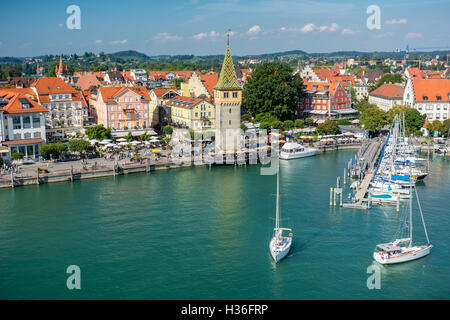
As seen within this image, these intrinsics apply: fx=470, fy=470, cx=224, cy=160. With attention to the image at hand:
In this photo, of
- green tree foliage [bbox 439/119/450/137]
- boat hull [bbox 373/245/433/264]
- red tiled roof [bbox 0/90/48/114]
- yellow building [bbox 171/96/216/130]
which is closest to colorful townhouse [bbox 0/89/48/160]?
red tiled roof [bbox 0/90/48/114]

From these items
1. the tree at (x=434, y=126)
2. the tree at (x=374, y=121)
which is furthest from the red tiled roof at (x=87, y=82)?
the tree at (x=434, y=126)

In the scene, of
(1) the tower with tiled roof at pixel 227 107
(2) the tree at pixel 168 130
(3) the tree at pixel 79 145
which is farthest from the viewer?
(2) the tree at pixel 168 130

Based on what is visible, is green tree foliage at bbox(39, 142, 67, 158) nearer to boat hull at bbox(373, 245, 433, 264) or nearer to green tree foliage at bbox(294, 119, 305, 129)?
green tree foliage at bbox(294, 119, 305, 129)

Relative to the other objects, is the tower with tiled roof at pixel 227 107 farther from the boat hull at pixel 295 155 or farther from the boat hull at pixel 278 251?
the boat hull at pixel 278 251

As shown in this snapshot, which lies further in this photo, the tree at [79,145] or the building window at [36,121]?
the building window at [36,121]

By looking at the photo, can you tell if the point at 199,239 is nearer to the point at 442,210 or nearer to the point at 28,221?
the point at 28,221

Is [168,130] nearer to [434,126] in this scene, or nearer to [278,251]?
[278,251]

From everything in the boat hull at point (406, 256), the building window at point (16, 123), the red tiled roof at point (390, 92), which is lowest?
the boat hull at point (406, 256)
